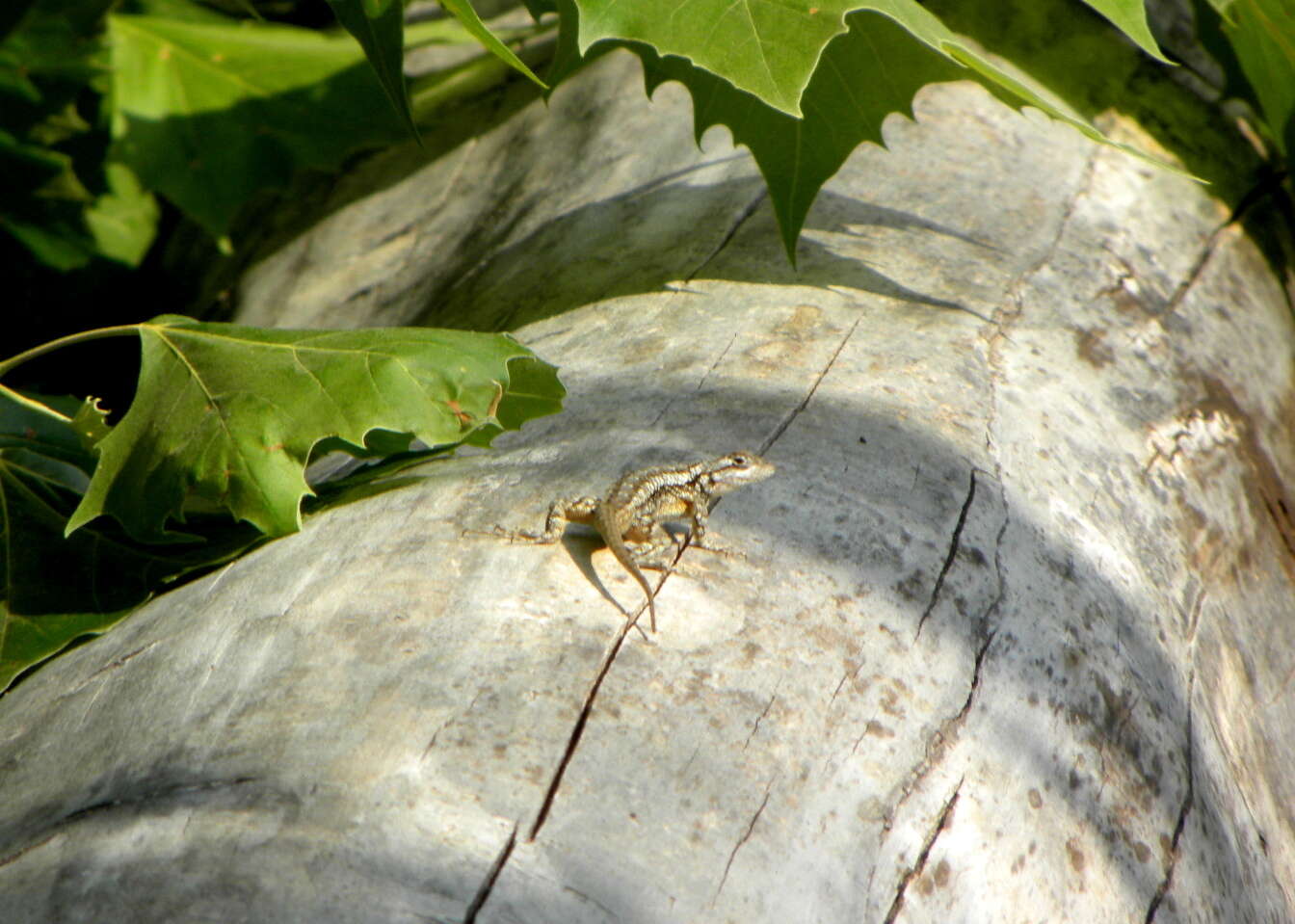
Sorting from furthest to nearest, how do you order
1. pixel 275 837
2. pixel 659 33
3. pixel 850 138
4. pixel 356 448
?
1. pixel 850 138
2. pixel 356 448
3. pixel 659 33
4. pixel 275 837

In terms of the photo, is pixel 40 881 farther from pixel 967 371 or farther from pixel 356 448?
pixel 967 371

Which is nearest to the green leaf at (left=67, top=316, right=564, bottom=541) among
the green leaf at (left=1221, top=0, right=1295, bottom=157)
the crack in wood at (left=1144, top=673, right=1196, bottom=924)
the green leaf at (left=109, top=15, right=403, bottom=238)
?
the crack in wood at (left=1144, top=673, right=1196, bottom=924)

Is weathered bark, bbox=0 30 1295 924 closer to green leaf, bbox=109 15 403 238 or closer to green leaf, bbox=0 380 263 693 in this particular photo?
green leaf, bbox=0 380 263 693

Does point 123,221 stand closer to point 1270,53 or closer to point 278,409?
point 278,409

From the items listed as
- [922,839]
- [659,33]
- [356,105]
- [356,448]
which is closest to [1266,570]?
[922,839]

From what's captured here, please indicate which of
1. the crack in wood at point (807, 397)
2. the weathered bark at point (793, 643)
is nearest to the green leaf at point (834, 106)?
the weathered bark at point (793, 643)

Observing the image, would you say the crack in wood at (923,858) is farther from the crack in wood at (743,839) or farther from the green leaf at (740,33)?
the green leaf at (740,33)
